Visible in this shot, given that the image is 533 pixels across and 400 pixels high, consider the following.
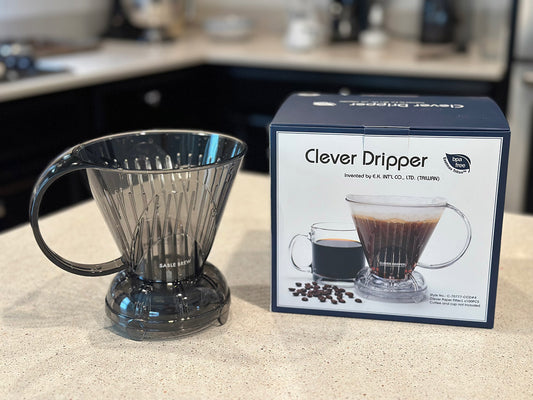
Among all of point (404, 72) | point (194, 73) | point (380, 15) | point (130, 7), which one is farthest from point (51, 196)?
point (380, 15)

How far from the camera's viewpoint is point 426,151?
623mm

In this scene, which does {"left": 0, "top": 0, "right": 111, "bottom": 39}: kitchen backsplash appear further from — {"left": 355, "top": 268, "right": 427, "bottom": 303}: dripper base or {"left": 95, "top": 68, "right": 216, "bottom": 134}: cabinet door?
{"left": 355, "top": 268, "right": 427, "bottom": 303}: dripper base

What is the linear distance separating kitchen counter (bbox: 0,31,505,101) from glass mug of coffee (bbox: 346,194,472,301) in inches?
53.7

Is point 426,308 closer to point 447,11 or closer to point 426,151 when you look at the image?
point 426,151

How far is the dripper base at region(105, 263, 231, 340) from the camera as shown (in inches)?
25.5

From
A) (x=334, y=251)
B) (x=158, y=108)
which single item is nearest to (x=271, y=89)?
(x=158, y=108)

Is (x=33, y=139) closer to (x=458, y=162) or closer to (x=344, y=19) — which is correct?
(x=344, y=19)

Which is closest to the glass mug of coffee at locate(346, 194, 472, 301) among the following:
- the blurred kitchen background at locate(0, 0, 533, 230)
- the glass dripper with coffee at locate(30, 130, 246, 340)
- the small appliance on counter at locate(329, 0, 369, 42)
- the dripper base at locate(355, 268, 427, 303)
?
the dripper base at locate(355, 268, 427, 303)

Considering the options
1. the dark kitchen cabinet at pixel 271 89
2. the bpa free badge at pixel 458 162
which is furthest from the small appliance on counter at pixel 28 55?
the bpa free badge at pixel 458 162

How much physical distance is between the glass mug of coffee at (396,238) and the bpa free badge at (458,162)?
3cm

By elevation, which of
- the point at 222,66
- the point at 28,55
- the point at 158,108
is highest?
the point at 28,55

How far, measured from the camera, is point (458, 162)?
2.05ft

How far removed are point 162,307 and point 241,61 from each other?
6.05 feet

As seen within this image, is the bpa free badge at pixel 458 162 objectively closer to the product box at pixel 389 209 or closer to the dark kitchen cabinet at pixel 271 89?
the product box at pixel 389 209
